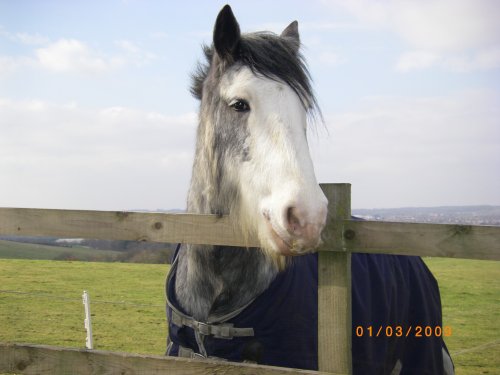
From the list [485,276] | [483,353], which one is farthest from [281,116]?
[485,276]

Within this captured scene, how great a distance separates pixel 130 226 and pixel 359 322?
1832mm

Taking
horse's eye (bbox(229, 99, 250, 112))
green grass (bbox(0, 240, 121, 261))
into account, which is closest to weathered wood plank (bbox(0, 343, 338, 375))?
horse's eye (bbox(229, 99, 250, 112))

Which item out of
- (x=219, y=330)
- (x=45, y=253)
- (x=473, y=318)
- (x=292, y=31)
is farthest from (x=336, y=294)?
(x=45, y=253)

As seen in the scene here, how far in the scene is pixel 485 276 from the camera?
1021 inches

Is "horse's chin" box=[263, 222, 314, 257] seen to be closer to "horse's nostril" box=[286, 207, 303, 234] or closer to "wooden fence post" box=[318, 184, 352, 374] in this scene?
"horse's nostril" box=[286, 207, 303, 234]

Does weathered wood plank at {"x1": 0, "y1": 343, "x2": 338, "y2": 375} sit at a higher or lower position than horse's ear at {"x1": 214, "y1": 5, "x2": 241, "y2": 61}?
lower

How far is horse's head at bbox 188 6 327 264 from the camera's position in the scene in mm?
2268

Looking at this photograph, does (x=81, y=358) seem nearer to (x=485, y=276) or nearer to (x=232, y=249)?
(x=232, y=249)

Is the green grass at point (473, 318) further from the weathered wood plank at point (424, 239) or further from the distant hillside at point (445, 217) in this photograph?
the weathered wood plank at point (424, 239)

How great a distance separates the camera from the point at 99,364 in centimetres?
264

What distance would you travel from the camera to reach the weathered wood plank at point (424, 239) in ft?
7.84

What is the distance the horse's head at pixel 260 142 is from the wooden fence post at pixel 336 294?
257 millimetres

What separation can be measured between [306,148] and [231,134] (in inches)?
21.9
